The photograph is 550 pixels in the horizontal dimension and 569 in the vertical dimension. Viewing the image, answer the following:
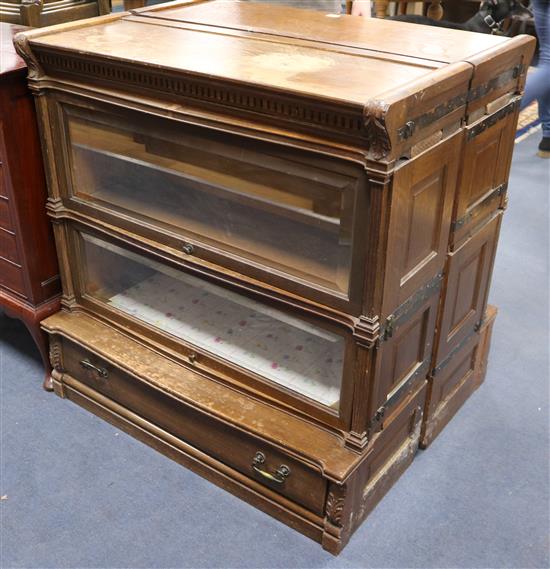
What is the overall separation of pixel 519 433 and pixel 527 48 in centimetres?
96

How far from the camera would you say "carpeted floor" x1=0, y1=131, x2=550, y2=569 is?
5.10 ft

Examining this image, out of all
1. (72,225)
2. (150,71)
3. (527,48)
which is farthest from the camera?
(72,225)

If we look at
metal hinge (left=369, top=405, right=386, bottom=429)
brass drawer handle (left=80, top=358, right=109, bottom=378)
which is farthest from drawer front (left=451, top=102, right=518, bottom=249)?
brass drawer handle (left=80, top=358, right=109, bottom=378)

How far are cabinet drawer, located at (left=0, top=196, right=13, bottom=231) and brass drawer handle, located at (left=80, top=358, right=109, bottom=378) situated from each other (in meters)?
0.39

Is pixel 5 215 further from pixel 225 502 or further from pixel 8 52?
pixel 225 502

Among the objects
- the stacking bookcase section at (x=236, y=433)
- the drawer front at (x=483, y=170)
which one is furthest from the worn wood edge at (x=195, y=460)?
the drawer front at (x=483, y=170)

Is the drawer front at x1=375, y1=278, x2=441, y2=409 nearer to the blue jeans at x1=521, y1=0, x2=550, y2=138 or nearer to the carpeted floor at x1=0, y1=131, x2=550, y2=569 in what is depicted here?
the carpeted floor at x1=0, y1=131, x2=550, y2=569

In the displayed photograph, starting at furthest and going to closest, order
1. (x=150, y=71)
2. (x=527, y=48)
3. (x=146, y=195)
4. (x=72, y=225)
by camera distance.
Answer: (x=72, y=225) < (x=146, y=195) < (x=527, y=48) < (x=150, y=71)

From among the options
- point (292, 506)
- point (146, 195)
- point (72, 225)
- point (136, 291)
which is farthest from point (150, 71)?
point (292, 506)

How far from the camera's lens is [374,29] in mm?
1688

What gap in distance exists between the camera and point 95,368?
186 centimetres

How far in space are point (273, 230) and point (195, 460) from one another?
626mm

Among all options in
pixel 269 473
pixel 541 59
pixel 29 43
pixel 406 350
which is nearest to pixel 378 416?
pixel 406 350

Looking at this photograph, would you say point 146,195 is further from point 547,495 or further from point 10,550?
point 547,495
